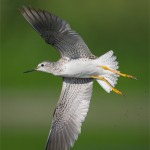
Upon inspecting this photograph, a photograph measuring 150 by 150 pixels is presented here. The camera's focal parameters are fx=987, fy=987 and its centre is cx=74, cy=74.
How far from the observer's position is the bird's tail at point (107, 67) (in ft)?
44.3

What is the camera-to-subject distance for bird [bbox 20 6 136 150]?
13.2m

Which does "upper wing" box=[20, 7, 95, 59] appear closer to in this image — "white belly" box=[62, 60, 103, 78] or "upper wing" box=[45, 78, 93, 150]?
"white belly" box=[62, 60, 103, 78]

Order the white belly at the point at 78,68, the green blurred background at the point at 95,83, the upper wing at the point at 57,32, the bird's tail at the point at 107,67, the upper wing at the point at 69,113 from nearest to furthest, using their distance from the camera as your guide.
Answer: the upper wing at the point at 57,32 → the white belly at the point at 78,68 → the bird's tail at the point at 107,67 → the upper wing at the point at 69,113 → the green blurred background at the point at 95,83

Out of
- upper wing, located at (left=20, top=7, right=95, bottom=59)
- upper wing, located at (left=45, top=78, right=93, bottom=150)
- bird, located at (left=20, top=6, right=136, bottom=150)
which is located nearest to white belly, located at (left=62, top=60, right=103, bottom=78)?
bird, located at (left=20, top=6, right=136, bottom=150)

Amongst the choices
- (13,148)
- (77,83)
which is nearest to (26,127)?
(13,148)

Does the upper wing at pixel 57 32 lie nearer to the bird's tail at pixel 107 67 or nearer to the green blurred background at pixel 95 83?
the bird's tail at pixel 107 67

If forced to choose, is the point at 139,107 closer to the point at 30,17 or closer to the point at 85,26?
the point at 85,26

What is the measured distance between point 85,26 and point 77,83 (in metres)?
7.81

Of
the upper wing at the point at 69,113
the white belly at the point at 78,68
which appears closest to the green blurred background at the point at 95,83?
the upper wing at the point at 69,113

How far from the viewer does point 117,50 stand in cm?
2102

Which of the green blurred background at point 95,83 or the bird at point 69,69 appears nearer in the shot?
the bird at point 69,69

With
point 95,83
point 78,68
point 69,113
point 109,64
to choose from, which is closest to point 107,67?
point 109,64

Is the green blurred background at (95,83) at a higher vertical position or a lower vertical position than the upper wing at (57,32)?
higher

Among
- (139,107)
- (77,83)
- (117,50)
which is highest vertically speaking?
(117,50)
